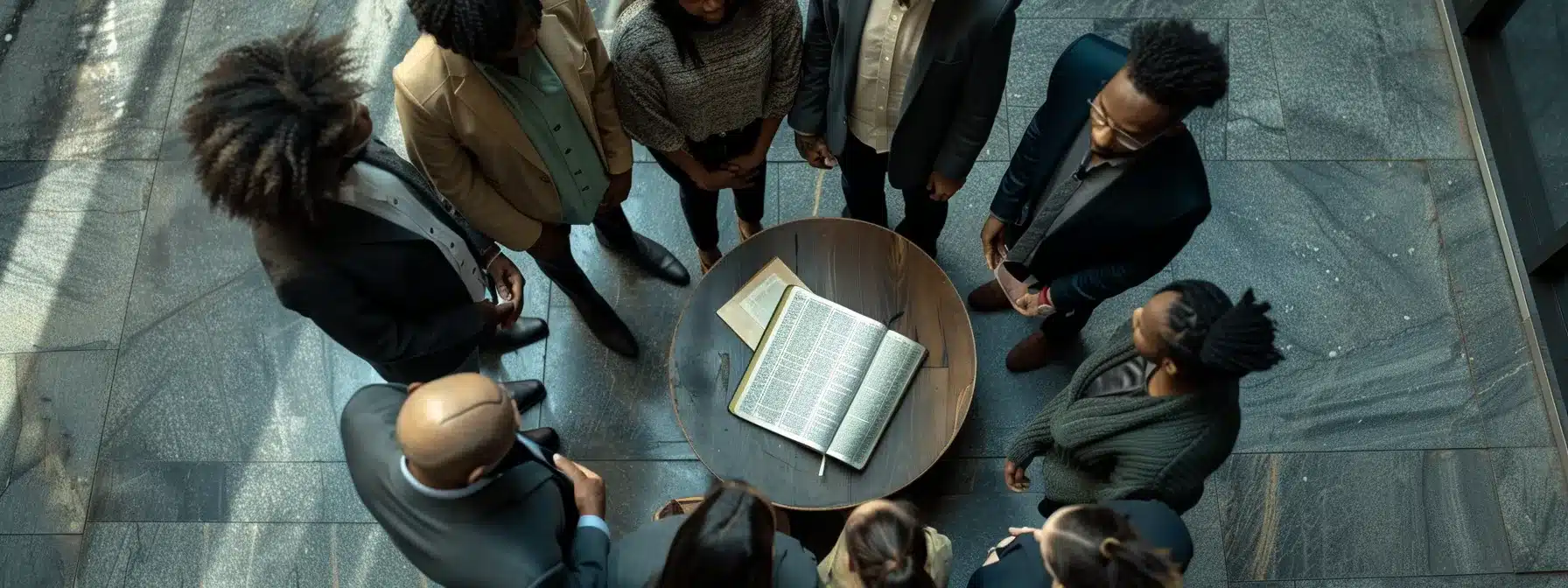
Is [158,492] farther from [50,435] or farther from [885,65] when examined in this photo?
[885,65]

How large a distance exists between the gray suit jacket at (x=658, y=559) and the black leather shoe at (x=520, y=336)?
1.19 m

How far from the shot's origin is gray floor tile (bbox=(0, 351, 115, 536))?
310 cm

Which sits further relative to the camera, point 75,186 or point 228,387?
point 75,186

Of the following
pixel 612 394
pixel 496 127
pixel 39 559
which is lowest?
pixel 39 559

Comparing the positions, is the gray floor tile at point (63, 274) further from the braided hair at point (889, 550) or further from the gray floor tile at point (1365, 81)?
the gray floor tile at point (1365, 81)

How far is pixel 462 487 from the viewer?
1.87 metres

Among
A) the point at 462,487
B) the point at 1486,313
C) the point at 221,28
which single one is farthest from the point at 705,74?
the point at 1486,313

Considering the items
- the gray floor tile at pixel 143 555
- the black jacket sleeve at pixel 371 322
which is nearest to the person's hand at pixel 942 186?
the black jacket sleeve at pixel 371 322

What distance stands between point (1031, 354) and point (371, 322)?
211 centimetres

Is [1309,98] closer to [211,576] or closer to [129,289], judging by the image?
[211,576]

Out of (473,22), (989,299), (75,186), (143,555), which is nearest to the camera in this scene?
(473,22)

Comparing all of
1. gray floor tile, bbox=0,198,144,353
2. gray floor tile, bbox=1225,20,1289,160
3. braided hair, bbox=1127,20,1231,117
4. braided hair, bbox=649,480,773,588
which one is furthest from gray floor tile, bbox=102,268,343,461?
gray floor tile, bbox=1225,20,1289,160

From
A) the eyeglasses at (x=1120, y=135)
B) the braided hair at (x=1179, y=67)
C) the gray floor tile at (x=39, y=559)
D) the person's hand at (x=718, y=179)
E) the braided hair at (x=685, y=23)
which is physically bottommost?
the gray floor tile at (x=39, y=559)

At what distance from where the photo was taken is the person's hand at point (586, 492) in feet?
7.38
